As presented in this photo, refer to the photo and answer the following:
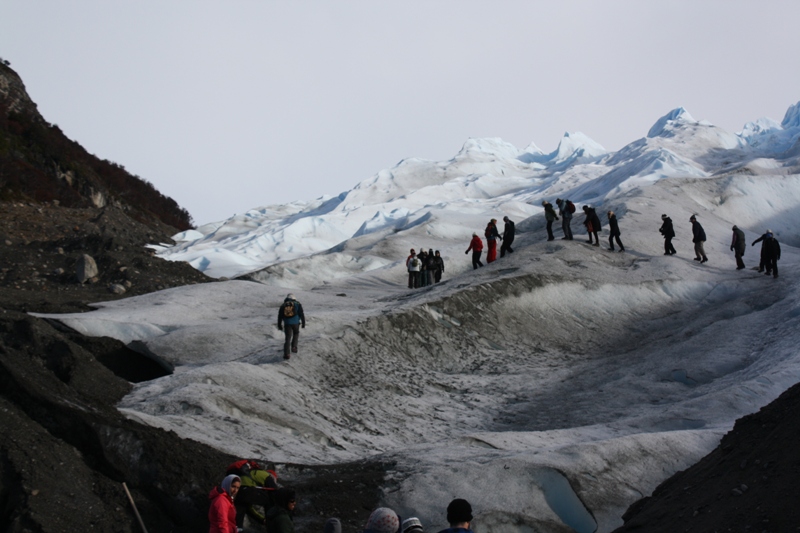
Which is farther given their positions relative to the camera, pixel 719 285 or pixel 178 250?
pixel 178 250

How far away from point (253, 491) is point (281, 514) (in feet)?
2.22

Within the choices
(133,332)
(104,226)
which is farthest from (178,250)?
(133,332)

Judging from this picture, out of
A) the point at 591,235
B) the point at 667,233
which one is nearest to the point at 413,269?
the point at 591,235

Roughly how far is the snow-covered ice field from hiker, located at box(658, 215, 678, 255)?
58 centimetres

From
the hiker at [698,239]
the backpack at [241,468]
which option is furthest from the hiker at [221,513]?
the hiker at [698,239]

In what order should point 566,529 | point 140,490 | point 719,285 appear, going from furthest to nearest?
point 719,285 < point 566,529 < point 140,490

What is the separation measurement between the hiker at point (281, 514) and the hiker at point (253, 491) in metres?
0.48

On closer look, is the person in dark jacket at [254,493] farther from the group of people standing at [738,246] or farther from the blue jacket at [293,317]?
the group of people standing at [738,246]

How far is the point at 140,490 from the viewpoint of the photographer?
7.28m

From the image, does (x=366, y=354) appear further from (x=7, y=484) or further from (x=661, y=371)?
(x=7, y=484)

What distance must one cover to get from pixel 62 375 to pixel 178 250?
28477mm

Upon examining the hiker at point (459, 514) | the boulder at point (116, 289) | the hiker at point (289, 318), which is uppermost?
the boulder at point (116, 289)

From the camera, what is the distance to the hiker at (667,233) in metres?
22.0

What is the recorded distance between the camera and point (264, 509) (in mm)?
7074
